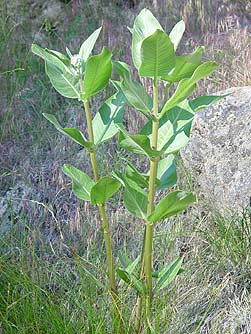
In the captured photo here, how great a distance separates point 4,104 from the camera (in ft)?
13.6

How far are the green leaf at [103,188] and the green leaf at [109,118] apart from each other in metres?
0.15

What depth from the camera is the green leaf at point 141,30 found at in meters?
1.97

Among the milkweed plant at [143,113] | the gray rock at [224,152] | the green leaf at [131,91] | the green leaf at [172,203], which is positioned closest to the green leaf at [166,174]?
the milkweed plant at [143,113]

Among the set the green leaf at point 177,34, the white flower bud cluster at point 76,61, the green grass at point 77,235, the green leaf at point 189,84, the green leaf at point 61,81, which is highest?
the green leaf at point 177,34

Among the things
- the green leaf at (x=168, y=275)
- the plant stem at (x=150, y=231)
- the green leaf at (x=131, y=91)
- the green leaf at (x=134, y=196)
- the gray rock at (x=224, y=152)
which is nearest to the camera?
the green leaf at (x=131, y=91)

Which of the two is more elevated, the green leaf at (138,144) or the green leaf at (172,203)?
the green leaf at (138,144)

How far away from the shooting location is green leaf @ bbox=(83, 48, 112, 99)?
76.7 inches

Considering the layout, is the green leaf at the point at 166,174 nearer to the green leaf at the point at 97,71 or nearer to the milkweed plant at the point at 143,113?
the milkweed plant at the point at 143,113

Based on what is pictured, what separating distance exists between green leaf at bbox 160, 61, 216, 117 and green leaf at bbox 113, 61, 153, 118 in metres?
0.07

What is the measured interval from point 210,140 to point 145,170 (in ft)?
1.56

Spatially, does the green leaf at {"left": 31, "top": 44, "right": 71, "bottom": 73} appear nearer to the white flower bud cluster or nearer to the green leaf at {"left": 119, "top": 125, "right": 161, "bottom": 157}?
the white flower bud cluster

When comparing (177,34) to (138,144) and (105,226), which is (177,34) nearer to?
(138,144)

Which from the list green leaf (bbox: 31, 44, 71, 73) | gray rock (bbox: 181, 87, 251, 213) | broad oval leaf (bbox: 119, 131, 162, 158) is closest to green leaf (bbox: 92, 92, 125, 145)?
broad oval leaf (bbox: 119, 131, 162, 158)

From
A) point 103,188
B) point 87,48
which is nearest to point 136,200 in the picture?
point 103,188
